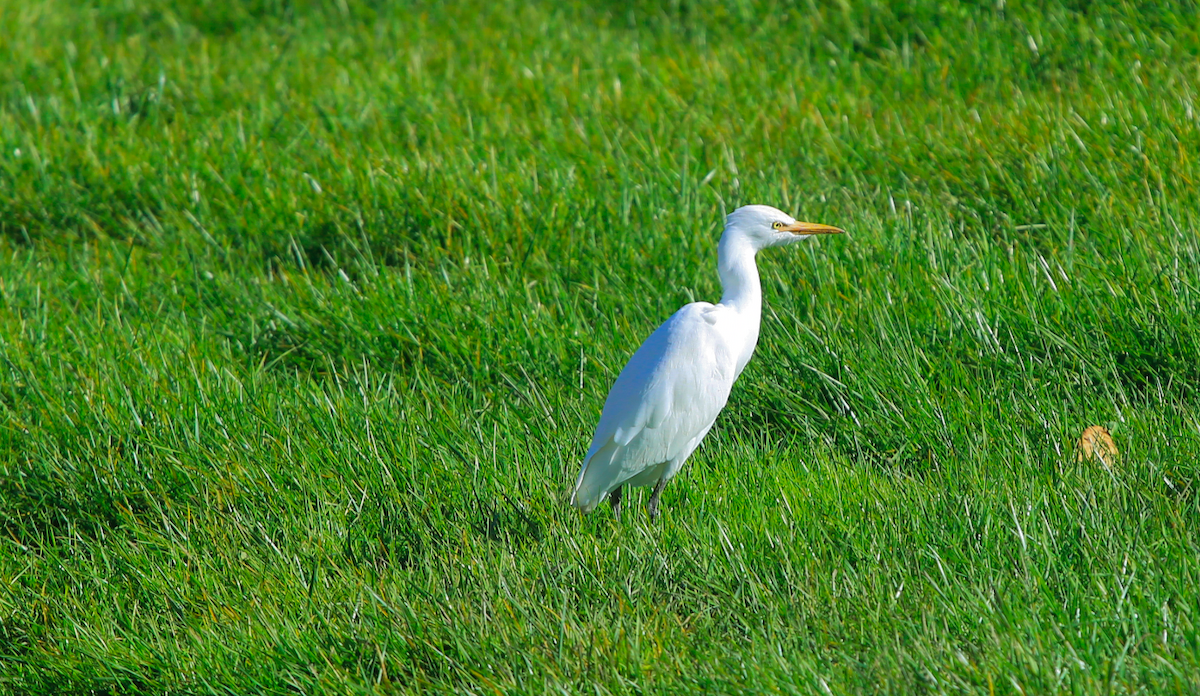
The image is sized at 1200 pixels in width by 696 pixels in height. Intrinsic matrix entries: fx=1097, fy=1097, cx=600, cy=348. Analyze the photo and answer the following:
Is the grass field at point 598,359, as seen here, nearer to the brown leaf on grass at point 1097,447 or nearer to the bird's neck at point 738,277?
the brown leaf on grass at point 1097,447

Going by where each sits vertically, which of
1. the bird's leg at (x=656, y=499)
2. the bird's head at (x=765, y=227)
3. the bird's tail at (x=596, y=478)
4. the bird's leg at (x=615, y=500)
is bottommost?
the bird's leg at (x=615, y=500)

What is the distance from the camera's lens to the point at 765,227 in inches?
120

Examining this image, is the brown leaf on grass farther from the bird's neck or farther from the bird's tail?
the bird's tail

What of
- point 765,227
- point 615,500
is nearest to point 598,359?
point 615,500

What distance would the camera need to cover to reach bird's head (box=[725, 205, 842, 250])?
304 centimetres

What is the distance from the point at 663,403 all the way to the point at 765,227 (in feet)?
1.93

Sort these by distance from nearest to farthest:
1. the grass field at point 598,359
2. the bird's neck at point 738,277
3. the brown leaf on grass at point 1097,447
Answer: the grass field at point 598,359, the brown leaf on grass at point 1097,447, the bird's neck at point 738,277

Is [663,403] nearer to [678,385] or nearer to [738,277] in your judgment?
[678,385]

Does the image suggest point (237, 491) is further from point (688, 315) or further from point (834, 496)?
point (834, 496)

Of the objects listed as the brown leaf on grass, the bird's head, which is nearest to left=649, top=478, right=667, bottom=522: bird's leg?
the bird's head

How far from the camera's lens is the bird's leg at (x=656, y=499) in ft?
9.44

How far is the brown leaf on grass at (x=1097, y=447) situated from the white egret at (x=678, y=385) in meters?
0.89

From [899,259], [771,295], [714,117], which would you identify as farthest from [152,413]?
[714,117]

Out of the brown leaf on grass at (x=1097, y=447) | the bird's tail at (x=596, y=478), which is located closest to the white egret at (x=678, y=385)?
the bird's tail at (x=596, y=478)
